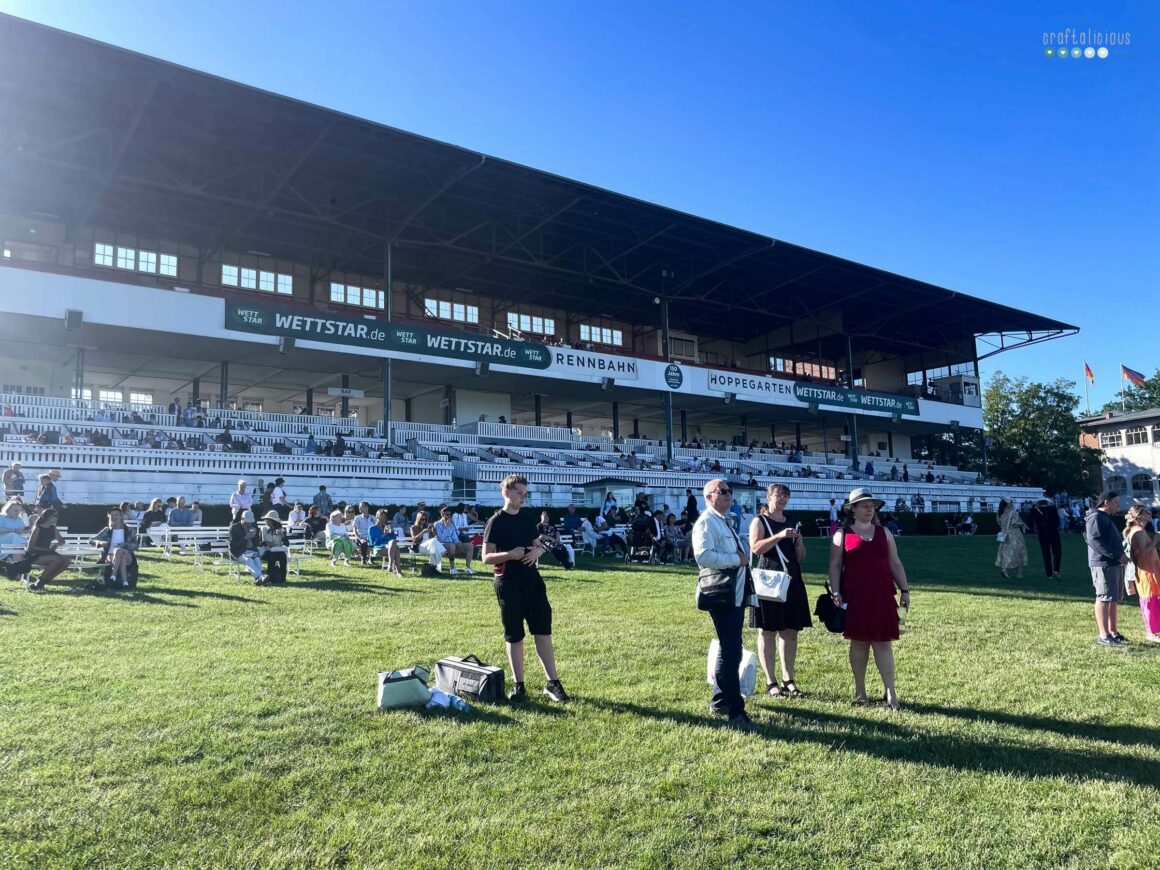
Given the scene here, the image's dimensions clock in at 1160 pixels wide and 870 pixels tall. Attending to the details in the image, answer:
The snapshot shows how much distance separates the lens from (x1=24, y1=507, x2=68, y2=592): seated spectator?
10148 mm

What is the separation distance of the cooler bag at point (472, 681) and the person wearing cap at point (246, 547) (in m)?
6.97

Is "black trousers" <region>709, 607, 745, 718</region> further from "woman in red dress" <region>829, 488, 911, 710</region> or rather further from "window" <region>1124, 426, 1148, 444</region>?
"window" <region>1124, 426, 1148, 444</region>

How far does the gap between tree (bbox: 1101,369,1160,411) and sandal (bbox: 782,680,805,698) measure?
262 feet

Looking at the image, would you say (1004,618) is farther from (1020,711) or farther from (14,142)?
(14,142)

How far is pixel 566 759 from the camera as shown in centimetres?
415

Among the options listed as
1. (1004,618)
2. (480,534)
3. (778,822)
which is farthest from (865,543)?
(480,534)

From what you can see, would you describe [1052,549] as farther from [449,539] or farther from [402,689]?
[402,689]

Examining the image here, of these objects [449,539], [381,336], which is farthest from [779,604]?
[381,336]

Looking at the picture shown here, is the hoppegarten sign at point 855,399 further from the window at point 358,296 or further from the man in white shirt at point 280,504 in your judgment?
the man in white shirt at point 280,504

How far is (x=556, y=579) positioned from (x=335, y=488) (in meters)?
14.0

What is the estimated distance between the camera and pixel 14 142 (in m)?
25.3

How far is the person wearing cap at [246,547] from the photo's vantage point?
11570mm

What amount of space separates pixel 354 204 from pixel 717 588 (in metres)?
→ 30.1

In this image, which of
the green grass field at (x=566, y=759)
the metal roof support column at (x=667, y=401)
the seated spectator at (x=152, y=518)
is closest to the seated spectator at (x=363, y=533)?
the seated spectator at (x=152, y=518)
